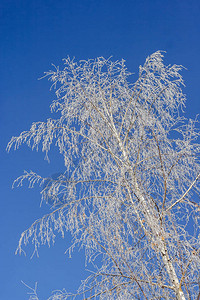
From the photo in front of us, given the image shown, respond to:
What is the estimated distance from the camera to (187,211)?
347 centimetres

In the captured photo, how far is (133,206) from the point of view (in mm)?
3348

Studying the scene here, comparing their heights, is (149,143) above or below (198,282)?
above

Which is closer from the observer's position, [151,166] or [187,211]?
[187,211]

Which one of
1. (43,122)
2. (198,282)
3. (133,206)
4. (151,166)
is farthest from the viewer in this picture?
(43,122)

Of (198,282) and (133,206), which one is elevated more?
(133,206)

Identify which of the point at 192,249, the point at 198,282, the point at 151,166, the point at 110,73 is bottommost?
the point at 198,282

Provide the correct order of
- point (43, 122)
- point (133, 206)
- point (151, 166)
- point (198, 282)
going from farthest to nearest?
1. point (43, 122)
2. point (151, 166)
3. point (133, 206)
4. point (198, 282)

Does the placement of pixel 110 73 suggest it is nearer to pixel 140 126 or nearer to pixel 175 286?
pixel 140 126

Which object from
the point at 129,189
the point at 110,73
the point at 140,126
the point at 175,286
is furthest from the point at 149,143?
the point at 175,286

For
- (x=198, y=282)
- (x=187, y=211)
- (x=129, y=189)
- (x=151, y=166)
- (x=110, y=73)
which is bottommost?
(x=198, y=282)

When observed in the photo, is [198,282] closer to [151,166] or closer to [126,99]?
[151,166]

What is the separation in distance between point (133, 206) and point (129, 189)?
0.17 meters

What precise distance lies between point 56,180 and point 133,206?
0.97 meters

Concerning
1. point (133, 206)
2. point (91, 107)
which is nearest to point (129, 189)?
point (133, 206)
